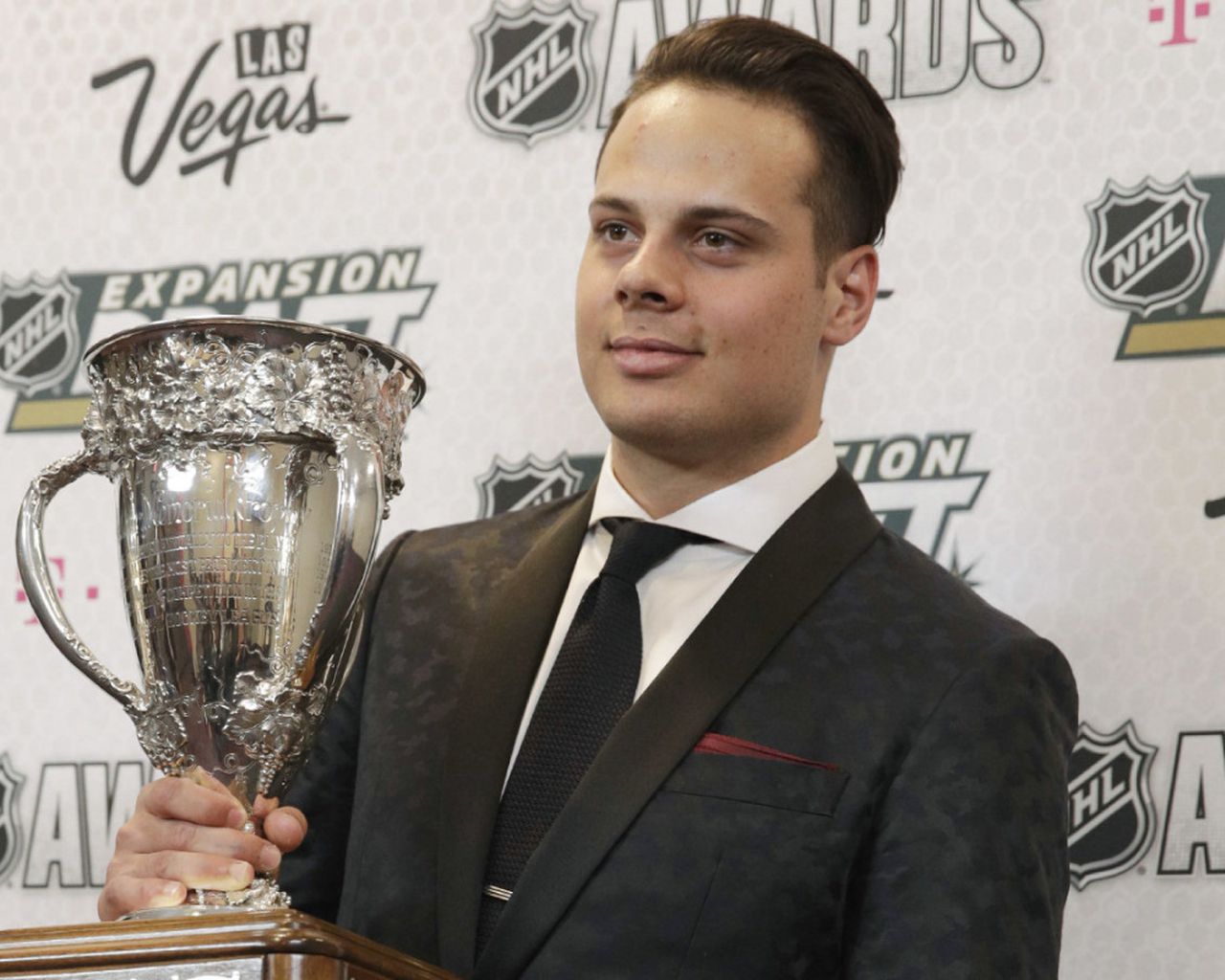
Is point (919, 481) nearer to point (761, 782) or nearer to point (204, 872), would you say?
point (761, 782)

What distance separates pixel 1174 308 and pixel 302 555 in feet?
3.21

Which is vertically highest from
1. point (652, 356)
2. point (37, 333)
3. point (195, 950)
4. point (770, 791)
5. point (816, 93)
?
point (816, 93)

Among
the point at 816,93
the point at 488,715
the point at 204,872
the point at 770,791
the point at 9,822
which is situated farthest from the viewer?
the point at 9,822

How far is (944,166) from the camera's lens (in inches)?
76.9

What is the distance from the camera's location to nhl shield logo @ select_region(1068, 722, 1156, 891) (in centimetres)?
183

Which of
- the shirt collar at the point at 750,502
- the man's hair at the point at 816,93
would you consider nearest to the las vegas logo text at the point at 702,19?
the man's hair at the point at 816,93

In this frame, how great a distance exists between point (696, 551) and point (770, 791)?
0.25 metres

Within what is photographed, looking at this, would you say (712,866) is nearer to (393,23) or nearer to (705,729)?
(705,729)

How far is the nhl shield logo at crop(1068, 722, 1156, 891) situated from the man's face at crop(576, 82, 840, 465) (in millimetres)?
480

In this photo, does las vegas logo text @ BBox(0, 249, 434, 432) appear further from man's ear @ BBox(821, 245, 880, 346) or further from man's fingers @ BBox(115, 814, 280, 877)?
man's fingers @ BBox(115, 814, 280, 877)

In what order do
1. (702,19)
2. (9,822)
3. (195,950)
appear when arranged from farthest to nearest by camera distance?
(9,822), (702,19), (195,950)

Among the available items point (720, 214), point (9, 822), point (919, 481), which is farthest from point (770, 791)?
point (9, 822)

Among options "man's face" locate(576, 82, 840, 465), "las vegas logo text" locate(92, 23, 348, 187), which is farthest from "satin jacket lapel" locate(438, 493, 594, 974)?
"las vegas logo text" locate(92, 23, 348, 187)

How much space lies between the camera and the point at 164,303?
2.18m
